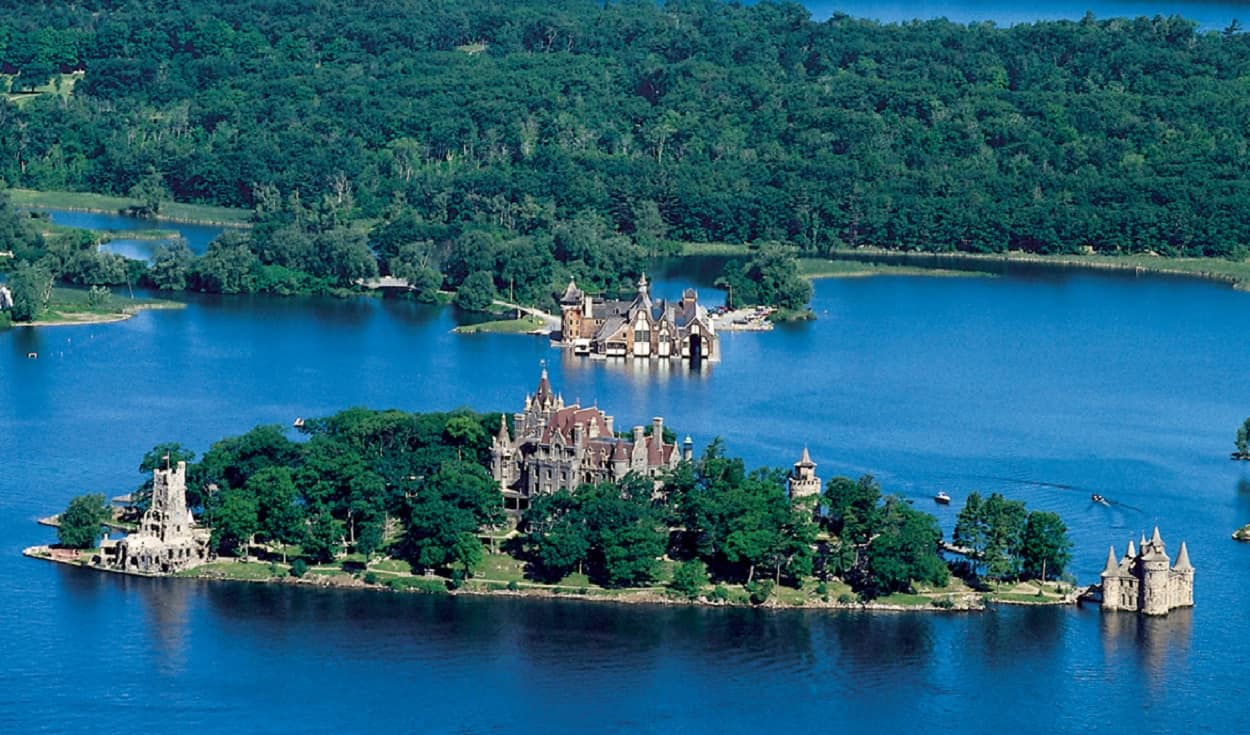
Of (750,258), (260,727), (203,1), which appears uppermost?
(203,1)

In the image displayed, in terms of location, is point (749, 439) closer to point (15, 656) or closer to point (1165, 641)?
point (1165, 641)

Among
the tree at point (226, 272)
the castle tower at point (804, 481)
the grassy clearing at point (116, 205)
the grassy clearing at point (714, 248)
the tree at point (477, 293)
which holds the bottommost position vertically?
the castle tower at point (804, 481)

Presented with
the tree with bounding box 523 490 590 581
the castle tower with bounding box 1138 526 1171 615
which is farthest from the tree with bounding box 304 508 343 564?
the castle tower with bounding box 1138 526 1171 615

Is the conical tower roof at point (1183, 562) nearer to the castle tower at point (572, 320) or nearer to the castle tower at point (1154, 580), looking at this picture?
the castle tower at point (1154, 580)

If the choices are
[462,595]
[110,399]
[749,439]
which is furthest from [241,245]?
[462,595]

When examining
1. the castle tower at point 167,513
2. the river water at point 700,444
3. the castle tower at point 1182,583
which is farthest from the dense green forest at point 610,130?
the castle tower at point 1182,583

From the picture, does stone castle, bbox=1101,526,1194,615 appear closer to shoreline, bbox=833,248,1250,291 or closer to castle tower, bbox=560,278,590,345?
castle tower, bbox=560,278,590,345
